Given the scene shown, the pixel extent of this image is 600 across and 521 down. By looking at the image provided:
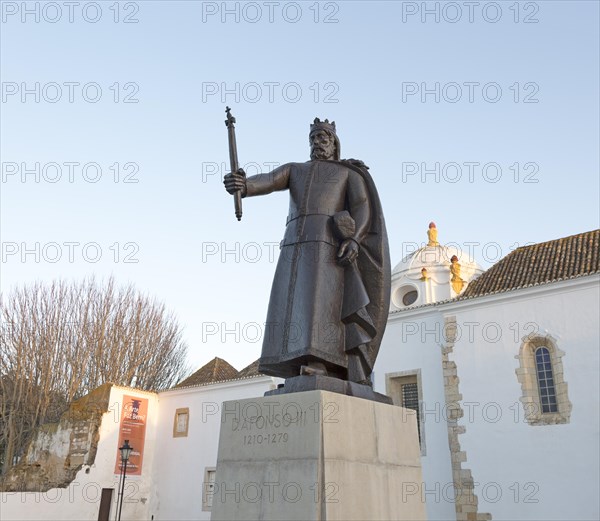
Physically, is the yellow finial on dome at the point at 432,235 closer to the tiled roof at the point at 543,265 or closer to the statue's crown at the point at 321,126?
the tiled roof at the point at 543,265

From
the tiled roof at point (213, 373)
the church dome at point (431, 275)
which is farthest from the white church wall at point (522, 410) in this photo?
the tiled roof at point (213, 373)

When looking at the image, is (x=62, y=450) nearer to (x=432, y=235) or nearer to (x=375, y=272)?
(x=432, y=235)

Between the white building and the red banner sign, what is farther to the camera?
the red banner sign

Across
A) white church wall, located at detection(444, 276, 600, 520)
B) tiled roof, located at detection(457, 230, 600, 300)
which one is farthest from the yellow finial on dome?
white church wall, located at detection(444, 276, 600, 520)

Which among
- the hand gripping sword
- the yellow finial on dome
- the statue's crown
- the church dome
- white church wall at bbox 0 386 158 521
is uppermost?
the yellow finial on dome

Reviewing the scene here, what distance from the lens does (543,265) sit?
1609cm

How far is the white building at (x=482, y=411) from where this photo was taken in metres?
13.6

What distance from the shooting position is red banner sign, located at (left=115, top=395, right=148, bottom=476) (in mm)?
21922

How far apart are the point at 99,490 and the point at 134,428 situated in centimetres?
283

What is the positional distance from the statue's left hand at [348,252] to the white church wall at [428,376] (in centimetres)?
1295

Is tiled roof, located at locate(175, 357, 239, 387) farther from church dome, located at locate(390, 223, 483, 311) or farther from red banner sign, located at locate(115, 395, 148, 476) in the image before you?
church dome, located at locate(390, 223, 483, 311)

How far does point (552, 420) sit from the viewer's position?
13.7 meters

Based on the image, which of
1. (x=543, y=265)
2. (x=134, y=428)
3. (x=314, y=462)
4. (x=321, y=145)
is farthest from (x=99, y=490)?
(x=314, y=462)

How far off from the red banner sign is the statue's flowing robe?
64.8 feet
